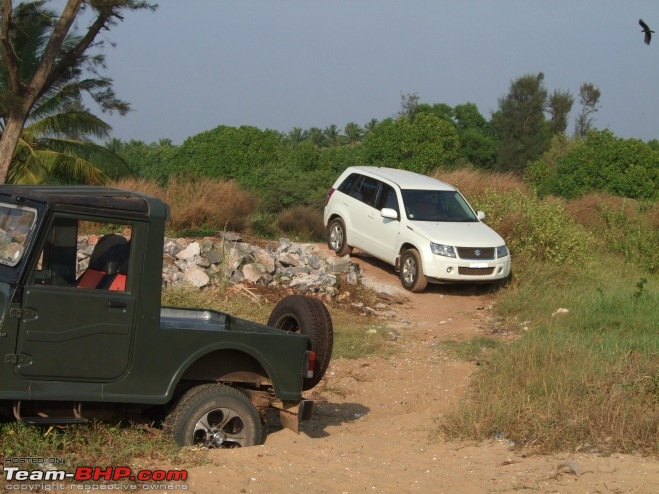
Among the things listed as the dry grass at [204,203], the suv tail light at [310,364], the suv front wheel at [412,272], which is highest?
the dry grass at [204,203]

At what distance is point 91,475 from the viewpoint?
6059 mm

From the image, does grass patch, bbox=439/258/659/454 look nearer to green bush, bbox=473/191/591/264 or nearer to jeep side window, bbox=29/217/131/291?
jeep side window, bbox=29/217/131/291

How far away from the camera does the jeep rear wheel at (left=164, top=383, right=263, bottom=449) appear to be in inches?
265

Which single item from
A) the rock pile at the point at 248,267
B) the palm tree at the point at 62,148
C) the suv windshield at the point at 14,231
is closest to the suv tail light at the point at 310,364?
the suv windshield at the point at 14,231

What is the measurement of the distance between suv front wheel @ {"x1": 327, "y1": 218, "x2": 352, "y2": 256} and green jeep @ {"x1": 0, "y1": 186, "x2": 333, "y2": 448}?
36.4 ft

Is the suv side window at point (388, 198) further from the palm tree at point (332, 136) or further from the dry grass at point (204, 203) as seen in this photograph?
the palm tree at point (332, 136)

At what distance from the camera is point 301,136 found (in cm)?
5522

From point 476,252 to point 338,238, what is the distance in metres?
→ 3.31

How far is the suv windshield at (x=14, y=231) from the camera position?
6.27 m

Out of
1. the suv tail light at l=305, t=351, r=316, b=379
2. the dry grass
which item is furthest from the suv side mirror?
the suv tail light at l=305, t=351, r=316, b=379

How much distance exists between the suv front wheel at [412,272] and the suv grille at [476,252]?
77cm

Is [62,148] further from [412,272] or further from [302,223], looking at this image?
[412,272]

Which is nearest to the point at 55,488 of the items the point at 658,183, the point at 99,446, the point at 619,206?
the point at 99,446

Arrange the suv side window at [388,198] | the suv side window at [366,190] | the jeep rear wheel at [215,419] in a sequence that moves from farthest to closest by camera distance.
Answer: the suv side window at [366,190] < the suv side window at [388,198] < the jeep rear wheel at [215,419]
